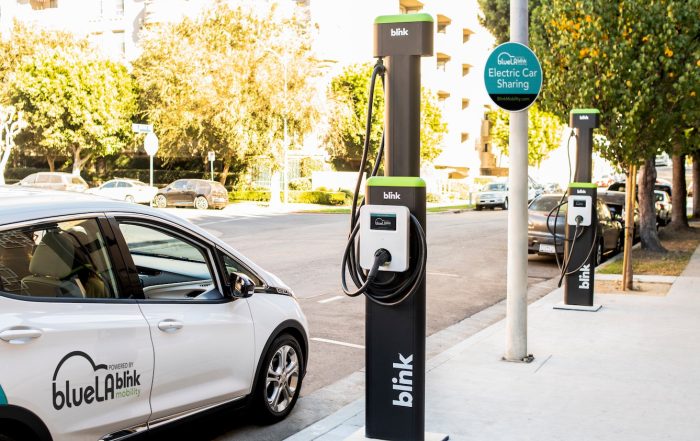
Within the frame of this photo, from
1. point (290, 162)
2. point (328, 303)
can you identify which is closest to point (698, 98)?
point (328, 303)

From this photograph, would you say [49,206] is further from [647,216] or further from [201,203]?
[201,203]

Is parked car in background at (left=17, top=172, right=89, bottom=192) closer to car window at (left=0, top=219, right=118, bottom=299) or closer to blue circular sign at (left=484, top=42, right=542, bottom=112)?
blue circular sign at (left=484, top=42, right=542, bottom=112)

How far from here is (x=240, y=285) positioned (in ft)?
17.2

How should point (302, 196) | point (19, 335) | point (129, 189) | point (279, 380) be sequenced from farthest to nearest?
point (302, 196) → point (129, 189) → point (279, 380) → point (19, 335)

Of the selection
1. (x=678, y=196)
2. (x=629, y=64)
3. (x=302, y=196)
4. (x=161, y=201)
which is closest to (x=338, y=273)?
(x=629, y=64)

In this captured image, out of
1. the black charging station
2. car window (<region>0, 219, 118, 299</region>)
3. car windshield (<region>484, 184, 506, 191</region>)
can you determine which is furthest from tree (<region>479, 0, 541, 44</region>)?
car window (<region>0, 219, 118, 299</region>)

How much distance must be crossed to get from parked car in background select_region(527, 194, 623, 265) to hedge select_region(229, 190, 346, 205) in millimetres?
23911

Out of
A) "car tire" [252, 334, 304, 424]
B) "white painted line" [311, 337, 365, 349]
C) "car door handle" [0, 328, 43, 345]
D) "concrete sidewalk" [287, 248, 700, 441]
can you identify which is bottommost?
"white painted line" [311, 337, 365, 349]

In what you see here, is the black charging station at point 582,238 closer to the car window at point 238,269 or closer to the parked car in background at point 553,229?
the parked car in background at point 553,229

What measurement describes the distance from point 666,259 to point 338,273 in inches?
298

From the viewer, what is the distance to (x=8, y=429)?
375cm

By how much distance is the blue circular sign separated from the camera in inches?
293

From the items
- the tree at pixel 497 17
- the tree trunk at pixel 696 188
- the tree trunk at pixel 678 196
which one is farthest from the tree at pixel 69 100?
the tree trunk at pixel 678 196

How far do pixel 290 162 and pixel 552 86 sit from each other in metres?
34.3
